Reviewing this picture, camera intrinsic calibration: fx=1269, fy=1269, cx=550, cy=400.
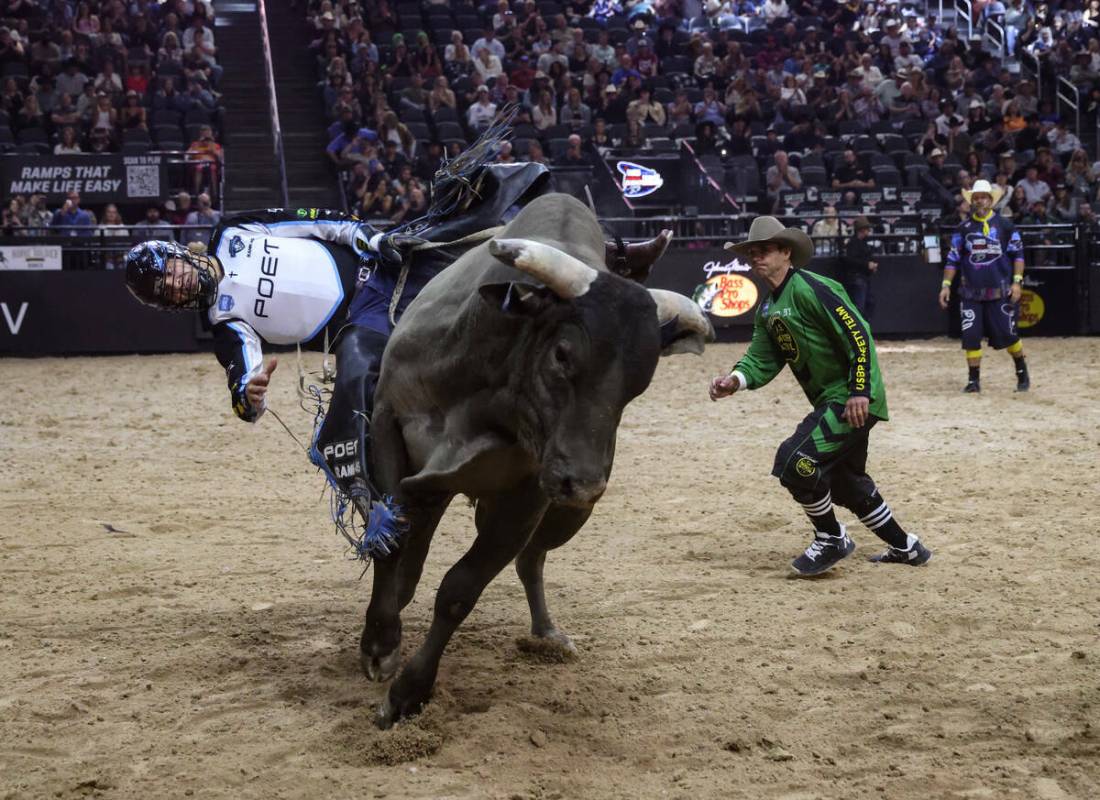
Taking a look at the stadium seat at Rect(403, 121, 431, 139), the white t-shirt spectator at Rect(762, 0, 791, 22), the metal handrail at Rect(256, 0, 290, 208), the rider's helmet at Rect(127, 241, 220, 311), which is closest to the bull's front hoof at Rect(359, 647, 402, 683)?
the rider's helmet at Rect(127, 241, 220, 311)

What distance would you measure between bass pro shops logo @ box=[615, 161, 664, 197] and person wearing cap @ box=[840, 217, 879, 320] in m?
3.60

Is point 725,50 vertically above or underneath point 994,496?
above

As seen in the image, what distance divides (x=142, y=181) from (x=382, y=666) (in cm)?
1517

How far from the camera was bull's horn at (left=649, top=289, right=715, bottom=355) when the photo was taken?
413 cm

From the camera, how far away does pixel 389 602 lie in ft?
16.4

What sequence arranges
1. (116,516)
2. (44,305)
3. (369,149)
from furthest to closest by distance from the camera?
1. (369,149)
2. (44,305)
3. (116,516)

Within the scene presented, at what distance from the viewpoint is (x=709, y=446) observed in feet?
34.4

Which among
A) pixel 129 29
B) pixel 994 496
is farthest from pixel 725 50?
pixel 994 496

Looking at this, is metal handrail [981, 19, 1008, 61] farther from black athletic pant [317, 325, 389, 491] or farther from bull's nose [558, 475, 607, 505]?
bull's nose [558, 475, 607, 505]

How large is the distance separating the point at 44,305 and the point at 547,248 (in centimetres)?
1493

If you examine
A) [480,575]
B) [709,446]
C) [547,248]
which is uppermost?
[547,248]

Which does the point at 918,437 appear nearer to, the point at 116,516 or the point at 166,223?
the point at 116,516

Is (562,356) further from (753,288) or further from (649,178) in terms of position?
(649,178)

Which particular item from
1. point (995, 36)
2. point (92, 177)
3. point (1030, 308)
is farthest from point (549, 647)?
point (995, 36)
